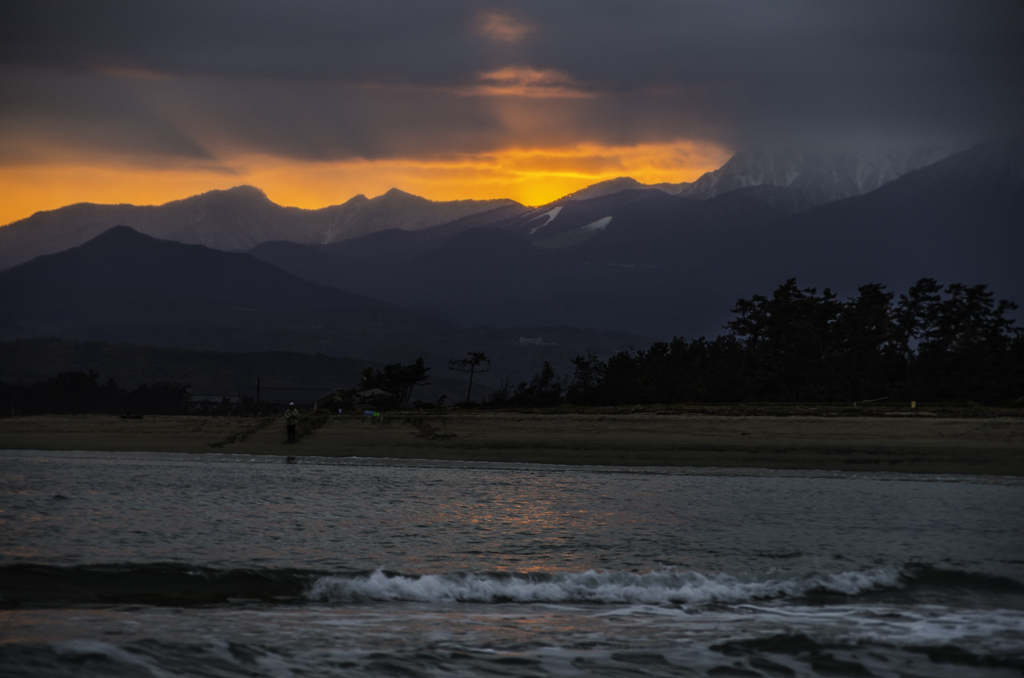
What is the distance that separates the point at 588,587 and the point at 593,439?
76.1 feet

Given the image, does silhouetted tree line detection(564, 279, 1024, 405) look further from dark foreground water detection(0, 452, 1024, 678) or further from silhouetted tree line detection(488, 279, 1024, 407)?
dark foreground water detection(0, 452, 1024, 678)

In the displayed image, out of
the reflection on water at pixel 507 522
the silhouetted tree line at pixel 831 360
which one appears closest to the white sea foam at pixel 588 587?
the reflection on water at pixel 507 522

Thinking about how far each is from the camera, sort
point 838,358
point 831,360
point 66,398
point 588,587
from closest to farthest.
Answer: point 588,587, point 831,360, point 838,358, point 66,398

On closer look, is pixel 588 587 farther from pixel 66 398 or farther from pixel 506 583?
pixel 66 398

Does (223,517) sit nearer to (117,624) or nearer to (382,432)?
(117,624)

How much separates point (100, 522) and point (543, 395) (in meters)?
44.7

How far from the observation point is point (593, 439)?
1332 inches

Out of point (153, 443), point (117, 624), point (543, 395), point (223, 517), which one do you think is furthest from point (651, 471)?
point (543, 395)

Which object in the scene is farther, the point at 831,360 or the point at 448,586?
the point at 831,360

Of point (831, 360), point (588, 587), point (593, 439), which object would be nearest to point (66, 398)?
point (593, 439)

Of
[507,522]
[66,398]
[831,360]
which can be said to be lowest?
[66,398]

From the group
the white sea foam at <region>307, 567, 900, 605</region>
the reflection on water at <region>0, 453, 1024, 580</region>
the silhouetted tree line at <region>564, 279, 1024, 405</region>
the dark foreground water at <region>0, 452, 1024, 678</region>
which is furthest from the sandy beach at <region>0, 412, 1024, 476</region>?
the white sea foam at <region>307, 567, 900, 605</region>

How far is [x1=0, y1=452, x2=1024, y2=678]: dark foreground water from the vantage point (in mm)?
7434

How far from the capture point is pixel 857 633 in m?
8.65
